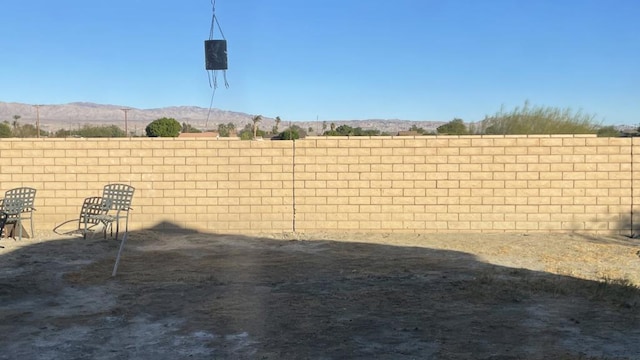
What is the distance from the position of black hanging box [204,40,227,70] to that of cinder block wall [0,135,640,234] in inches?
233

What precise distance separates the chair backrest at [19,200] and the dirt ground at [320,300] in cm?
84

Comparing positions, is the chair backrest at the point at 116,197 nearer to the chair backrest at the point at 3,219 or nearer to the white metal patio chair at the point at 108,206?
the white metal patio chair at the point at 108,206

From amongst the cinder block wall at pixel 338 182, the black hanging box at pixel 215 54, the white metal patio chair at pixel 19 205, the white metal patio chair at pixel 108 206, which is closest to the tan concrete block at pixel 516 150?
the cinder block wall at pixel 338 182

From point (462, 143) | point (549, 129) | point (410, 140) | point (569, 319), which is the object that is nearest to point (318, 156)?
point (410, 140)

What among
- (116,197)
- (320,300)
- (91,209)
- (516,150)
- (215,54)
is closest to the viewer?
(320,300)

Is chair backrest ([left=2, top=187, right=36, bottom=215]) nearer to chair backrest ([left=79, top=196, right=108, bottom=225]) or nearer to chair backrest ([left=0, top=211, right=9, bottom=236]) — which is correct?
chair backrest ([left=0, top=211, right=9, bottom=236])

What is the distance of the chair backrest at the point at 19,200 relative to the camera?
13558mm

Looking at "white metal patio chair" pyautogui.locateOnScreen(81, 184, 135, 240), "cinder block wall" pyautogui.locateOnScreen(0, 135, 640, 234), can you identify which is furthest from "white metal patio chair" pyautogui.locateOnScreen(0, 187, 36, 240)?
"white metal patio chair" pyautogui.locateOnScreen(81, 184, 135, 240)

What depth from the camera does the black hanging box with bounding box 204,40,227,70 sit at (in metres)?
8.92

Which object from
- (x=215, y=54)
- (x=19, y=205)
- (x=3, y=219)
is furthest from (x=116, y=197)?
(x=215, y=54)

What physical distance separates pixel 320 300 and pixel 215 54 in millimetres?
3886

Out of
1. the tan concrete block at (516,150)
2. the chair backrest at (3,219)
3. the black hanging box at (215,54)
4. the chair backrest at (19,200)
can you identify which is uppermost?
the black hanging box at (215,54)

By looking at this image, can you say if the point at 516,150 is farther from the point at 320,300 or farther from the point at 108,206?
the point at 108,206

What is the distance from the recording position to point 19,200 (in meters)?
13.8
